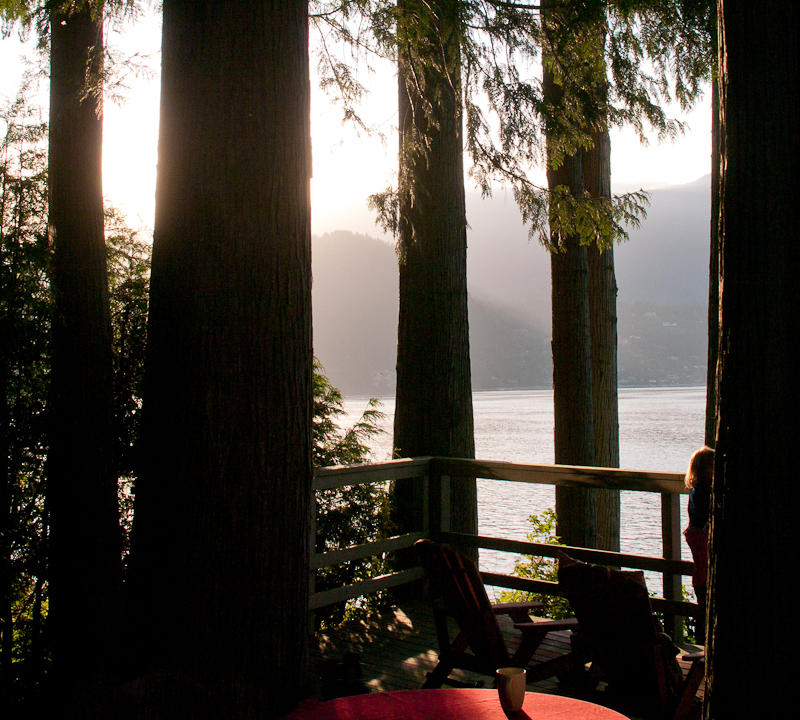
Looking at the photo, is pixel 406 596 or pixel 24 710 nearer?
pixel 24 710

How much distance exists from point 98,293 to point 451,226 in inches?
121

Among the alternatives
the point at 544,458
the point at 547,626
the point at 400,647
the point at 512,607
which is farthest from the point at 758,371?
the point at 544,458

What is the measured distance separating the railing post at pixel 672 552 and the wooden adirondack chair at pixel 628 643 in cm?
113

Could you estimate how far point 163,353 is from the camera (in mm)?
3131

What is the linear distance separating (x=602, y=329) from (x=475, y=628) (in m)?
6.42

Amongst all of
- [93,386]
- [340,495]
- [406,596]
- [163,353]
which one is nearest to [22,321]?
[93,386]

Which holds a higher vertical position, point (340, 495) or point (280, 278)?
point (280, 278)

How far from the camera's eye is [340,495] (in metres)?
6.45

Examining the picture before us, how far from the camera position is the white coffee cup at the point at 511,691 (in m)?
2.34

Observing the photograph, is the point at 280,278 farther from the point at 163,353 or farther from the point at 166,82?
the point at 166,82

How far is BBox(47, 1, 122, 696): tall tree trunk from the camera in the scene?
17.8 feet

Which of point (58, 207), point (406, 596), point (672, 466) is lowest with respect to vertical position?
point (672, 466)

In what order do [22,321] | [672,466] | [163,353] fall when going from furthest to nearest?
[672,466] < [22,321] < [163,353]

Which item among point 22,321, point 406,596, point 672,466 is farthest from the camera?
point 672,466
